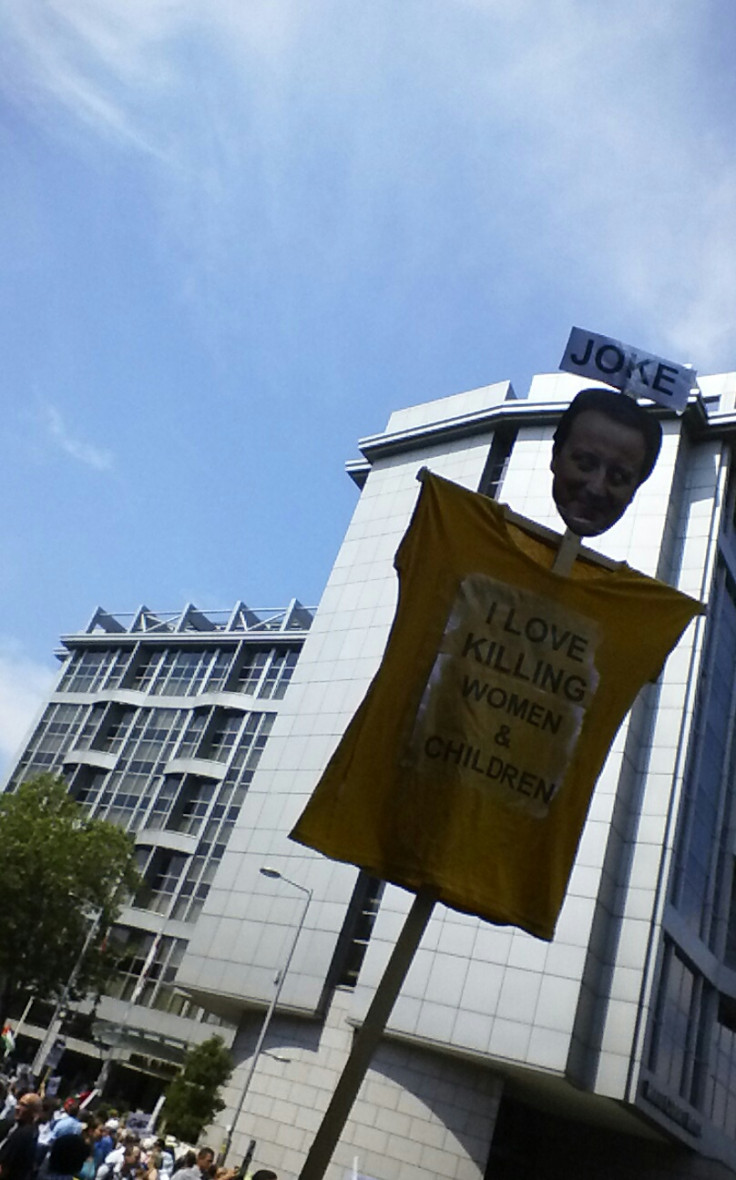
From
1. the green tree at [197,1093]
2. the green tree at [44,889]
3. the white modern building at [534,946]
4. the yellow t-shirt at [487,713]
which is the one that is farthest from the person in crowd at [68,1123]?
the green tree at [197,1093]

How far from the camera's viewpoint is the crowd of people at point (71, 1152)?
31.0 feet

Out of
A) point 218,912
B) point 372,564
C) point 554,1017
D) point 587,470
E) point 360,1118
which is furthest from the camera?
point 372,564

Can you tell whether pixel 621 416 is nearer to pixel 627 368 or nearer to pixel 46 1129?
pixel 627 368

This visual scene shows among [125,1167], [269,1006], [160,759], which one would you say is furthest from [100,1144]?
[160,759]

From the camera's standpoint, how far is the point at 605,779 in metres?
32.5

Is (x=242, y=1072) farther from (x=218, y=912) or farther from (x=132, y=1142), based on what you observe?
(x=132, y=1142)

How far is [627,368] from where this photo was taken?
9500mm

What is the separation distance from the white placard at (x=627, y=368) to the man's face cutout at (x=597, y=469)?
0.81m

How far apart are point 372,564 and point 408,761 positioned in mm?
36494

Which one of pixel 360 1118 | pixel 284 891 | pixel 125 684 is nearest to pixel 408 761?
pixel 360 1118

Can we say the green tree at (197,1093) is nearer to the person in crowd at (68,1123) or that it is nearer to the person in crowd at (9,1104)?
the person in crowd at (9,1104)

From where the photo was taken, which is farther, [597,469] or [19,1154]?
[19,1154]

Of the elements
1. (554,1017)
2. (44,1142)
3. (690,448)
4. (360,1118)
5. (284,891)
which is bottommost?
(44,1142)

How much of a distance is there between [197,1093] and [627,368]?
3114cm
